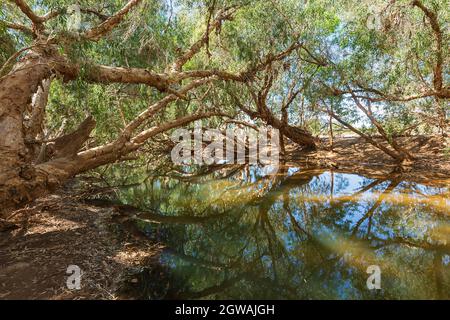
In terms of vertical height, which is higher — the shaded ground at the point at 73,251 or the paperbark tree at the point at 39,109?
the paperbark tree at the point at 39,109

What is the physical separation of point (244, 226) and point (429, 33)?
17.5ft

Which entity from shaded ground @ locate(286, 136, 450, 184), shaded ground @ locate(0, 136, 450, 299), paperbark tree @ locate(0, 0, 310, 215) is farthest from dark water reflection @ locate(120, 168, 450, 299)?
paperbark tree @ locate(0, 0, 310, 215)

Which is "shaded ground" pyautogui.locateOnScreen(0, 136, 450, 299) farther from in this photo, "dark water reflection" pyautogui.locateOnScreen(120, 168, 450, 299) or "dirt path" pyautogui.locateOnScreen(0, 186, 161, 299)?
"dark water reflection" pyautogui.locateOnScreen(120, 168, 450, 299)

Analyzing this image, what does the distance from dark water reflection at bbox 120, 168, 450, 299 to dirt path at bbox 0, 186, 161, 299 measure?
36cm

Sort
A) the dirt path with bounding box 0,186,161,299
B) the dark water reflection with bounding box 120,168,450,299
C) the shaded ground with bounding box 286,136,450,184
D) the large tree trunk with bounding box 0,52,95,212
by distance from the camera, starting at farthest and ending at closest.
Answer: the shaded ground with bounding box 286,136,450,184 → the large tree trunk with bounding box 0,52,95,212 → the dark water reflection with bounding box 120,168,450,299 → the dirt path with bounding box 0,186,161,299

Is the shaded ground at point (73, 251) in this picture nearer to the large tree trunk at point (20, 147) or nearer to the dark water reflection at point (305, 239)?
the dark water reflection at point (305, 239)

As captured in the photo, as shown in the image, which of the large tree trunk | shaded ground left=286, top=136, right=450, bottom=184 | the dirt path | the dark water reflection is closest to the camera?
the dirt path

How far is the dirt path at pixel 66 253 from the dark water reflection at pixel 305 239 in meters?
0.36

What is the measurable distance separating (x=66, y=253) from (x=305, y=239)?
8.92 ft

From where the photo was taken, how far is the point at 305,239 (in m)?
3.62

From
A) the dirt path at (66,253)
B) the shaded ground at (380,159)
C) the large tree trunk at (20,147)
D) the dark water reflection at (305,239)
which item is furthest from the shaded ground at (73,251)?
the shaded ground at (380,159)

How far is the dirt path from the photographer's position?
2.40 metres

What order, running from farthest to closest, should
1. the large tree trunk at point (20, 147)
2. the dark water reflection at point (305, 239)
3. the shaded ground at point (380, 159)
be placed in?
the shaded ground at point (380, 159)
the large tree trunk at point (20, 147)
the dark water reflection at point (305, 239)

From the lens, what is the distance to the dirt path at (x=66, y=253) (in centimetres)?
240
